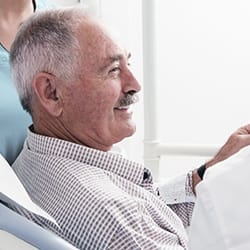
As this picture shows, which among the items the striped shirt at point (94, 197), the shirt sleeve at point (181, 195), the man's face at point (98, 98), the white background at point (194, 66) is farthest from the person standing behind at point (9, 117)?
the white background at point (194, 66)

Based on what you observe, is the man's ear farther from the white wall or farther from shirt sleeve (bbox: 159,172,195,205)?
the white wall

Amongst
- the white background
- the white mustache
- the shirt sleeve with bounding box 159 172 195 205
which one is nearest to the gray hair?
the white mustache

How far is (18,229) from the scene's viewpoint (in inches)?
30.8

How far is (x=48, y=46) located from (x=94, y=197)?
33 centimetres

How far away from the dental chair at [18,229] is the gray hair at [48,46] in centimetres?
31

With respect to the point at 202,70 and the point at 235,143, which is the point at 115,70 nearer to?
the point at 235,143

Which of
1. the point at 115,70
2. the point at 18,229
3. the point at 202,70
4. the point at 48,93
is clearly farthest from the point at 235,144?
the point at 202,70

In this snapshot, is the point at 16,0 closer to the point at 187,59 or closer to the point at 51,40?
the point at 51,40

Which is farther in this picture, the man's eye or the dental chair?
the man's eye

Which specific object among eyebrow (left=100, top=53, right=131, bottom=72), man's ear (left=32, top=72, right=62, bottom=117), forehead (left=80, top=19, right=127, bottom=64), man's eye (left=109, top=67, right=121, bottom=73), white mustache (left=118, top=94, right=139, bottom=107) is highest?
Result: forehead (left=80, top=19, right=127, bottom=64)

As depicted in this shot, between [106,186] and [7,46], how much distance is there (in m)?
0.53

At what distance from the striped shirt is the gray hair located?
5.5 inches

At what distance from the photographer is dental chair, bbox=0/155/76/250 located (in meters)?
0.76

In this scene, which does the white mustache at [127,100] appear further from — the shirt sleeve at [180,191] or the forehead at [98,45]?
the shirt sleeve at [180,191]
